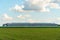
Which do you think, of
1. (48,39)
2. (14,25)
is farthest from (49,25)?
(48,39)

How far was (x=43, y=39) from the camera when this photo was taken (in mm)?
34656

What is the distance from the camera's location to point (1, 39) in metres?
33.7

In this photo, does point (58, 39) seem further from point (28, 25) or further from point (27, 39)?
point (28, 25)

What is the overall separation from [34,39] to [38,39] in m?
0.81

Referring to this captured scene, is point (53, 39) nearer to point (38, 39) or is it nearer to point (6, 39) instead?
point (38, 39)

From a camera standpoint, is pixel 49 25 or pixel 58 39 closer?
pixel 58 39

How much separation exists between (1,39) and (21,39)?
3976 millimetres

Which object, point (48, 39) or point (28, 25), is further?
point (28, 25)

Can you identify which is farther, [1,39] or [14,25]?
[14,25]

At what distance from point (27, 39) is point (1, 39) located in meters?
5.04

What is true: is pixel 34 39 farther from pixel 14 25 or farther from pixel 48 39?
pixel 14 25

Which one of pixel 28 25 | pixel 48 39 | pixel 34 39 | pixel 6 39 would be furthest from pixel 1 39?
pixel 28 25

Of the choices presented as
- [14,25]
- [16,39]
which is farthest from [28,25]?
[16,39]

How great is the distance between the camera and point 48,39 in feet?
114
